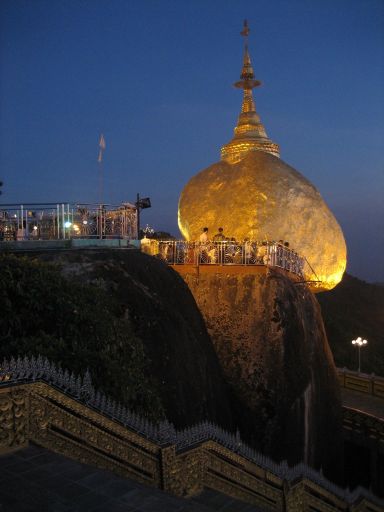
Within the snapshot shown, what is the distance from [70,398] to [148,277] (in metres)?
6.33

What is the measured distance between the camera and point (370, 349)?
4144 cm

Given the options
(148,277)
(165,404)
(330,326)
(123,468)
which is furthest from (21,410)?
(330,326)

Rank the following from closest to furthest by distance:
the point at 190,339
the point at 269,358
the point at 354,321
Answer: the point at 190,339 < the point at 269,358 < the point at 354,321

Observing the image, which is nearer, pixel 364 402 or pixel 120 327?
pixel 120 327

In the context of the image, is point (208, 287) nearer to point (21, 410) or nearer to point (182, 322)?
point (182, 322)

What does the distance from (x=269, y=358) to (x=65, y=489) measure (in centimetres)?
1084

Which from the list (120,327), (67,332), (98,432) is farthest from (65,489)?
(120,327)

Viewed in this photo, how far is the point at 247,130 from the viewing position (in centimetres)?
2508

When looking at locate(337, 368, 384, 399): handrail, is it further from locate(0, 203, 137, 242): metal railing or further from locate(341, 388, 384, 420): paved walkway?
locate(0, 203, 137, 242): metal railing

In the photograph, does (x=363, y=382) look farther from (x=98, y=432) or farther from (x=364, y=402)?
(x=98, y=432)

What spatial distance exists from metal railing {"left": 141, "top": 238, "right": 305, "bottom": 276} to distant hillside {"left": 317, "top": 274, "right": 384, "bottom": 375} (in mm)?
21224

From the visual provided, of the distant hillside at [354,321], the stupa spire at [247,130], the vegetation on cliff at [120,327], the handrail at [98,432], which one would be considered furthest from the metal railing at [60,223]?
the distant hillside at [354,321]

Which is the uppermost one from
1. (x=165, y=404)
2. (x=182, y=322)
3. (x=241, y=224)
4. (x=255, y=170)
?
(x=255, y=170)

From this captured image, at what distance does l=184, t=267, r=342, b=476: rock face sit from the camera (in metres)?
14.9
